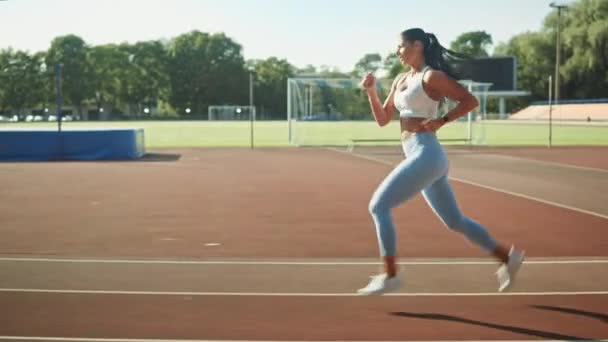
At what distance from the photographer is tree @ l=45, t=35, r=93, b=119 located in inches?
4680

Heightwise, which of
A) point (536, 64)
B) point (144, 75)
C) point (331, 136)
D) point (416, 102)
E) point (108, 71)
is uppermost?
point (108, 71)

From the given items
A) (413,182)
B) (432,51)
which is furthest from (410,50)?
(413,182)

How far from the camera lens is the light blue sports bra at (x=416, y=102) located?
17.4 ft

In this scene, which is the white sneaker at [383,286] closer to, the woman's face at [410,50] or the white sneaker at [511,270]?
the white sneaker at [511,270]

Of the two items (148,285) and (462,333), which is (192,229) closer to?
(148,285)

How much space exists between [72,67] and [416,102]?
4755 inches

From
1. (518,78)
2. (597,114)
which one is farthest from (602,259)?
(518,78)

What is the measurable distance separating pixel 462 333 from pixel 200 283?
2.33 metres

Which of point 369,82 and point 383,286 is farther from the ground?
point 369,82

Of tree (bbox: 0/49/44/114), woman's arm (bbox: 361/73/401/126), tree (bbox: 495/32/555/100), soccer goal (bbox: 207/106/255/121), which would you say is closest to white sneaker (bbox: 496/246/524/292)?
woman's arm (bbox: 361/73/401/126)

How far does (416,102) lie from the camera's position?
17.5 feet

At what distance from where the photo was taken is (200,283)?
625 centimetres

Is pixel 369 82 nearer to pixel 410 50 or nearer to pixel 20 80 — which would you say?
pixel 410 50

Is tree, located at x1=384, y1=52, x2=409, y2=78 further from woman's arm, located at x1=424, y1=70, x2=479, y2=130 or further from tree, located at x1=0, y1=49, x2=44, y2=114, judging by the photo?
woman's arm, located at x1=424, y1=70, x2=479, y2=130
